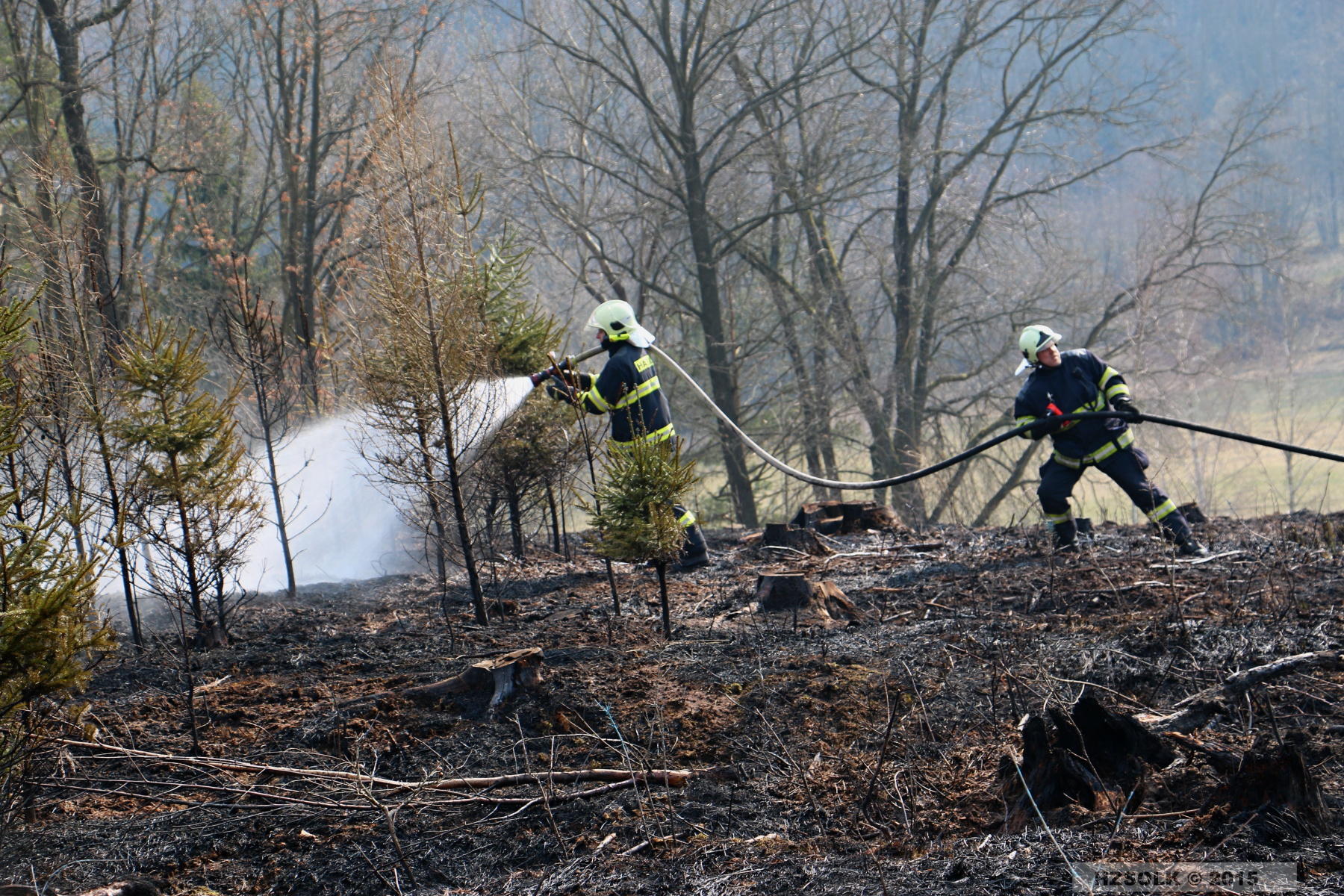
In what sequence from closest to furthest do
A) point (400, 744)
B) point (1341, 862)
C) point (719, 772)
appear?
point (1341, 862) → point (719, 772) → point (400, 744)

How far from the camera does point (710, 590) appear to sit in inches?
315

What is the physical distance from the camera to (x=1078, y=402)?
8336 millimetres

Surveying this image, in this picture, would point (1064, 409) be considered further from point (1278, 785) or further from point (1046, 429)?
point (1278, 785)

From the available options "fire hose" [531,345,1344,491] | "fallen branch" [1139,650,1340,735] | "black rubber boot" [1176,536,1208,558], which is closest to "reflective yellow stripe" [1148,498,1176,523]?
"black rubber boot" [1176,536,1208,558]

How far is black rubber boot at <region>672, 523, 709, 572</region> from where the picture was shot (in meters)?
8.98

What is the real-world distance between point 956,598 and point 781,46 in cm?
1677

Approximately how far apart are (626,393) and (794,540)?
255 cm

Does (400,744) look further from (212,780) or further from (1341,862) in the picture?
(1341,862)

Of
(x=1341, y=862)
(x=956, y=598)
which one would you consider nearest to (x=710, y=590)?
(x=956, y=598)

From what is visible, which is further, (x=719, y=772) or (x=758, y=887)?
(x=719, y=772)

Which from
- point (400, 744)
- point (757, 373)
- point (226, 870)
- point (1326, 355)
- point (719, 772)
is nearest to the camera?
point (226, 870)

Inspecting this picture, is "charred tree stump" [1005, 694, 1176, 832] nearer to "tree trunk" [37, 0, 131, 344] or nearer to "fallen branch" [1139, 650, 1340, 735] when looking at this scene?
"fallen branch" [1139, 650, 1340, 735]

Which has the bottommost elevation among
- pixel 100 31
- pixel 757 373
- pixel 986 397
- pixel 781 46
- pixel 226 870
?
pixel 226 870

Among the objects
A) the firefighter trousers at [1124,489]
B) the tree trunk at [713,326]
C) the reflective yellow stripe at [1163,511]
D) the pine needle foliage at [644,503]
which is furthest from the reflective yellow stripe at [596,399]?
the tree trunk at [713,326]
